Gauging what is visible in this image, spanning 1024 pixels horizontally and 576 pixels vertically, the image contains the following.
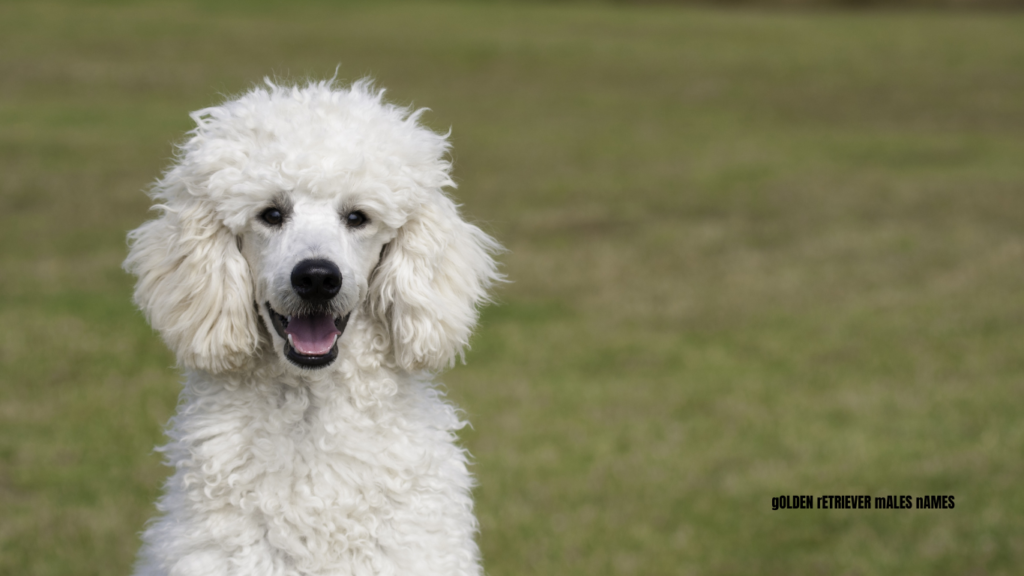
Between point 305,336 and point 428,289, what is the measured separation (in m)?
0.41

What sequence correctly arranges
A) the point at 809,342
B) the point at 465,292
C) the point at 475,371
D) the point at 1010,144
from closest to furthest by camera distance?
the point at 465,292
the point at 475,371
the point at 809,342
the point at 1010,144

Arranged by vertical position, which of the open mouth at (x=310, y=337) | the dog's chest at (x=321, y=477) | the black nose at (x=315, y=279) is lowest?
the dog's chest at (x=321, y=477)

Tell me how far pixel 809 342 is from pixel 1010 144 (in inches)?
460

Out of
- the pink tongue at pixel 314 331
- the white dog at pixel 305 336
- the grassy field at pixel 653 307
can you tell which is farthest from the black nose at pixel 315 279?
the grassy field at pixel 653 307

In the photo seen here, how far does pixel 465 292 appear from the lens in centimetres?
367

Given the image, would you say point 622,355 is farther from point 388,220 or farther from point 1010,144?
point 1010,144

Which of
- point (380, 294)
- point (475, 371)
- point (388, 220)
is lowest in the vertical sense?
point (475, 371)

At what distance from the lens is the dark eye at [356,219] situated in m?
3.46

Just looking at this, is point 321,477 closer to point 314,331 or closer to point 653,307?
point 314,331

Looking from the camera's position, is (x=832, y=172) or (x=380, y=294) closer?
(x=380, y=294)

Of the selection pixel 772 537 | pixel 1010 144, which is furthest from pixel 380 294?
pixel 1010 144

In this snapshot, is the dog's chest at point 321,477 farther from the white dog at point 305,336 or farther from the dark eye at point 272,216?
the dark eye at point 272,216

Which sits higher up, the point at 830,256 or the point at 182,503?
the point at 830,256

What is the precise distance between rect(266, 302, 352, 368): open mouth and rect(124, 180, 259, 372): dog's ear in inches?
4.6
